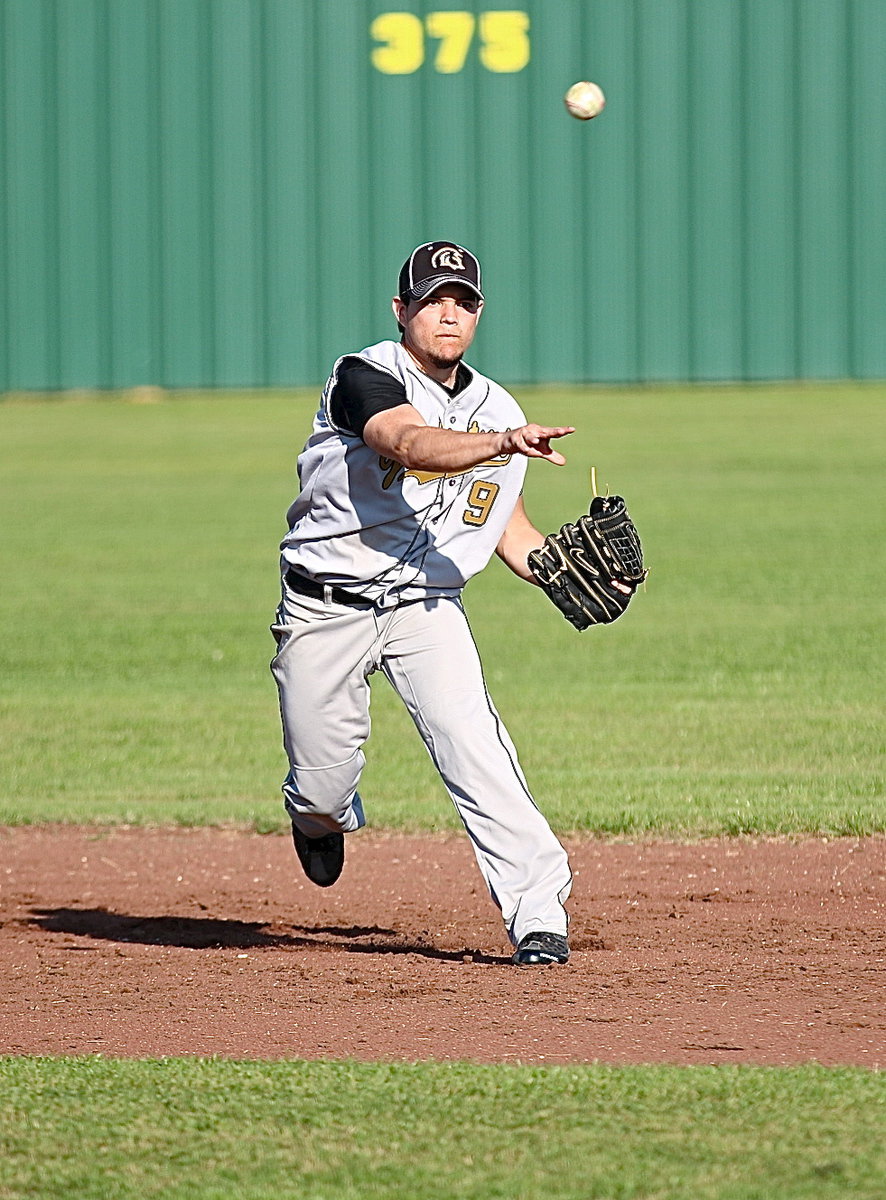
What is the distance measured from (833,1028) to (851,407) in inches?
685

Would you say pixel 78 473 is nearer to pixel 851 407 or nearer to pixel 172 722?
pixel 851 407

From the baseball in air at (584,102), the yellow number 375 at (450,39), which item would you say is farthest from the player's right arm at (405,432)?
the yellow number 375 at (450,39)

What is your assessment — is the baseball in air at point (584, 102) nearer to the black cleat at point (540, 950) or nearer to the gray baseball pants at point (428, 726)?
the gray baseball pants at point (428, 726)

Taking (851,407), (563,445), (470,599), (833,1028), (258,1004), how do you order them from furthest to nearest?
(851,407)
(563,445)
(470,599)
(258,1004)
(833,1028)

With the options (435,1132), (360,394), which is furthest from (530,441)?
(435,1132)

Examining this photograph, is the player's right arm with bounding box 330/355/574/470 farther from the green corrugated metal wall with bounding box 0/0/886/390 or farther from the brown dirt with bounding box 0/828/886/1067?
the green corrugated metal wall with bounding box 0/0/886/390

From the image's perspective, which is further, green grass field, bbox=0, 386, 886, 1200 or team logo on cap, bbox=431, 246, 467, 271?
team logo on cap, bbox=431, 246, 467, 271

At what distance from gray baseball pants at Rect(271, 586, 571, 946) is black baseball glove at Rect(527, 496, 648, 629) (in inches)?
10.1

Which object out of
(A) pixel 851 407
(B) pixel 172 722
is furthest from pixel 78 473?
(B) pixel 172 722

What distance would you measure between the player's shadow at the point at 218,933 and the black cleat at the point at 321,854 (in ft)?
0.63

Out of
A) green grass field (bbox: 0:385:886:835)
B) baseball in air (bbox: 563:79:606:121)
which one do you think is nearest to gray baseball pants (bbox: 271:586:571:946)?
green grass field (bbox: 0:385:886:835)

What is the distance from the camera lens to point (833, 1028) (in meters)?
3.96

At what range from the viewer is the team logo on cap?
4.55 m

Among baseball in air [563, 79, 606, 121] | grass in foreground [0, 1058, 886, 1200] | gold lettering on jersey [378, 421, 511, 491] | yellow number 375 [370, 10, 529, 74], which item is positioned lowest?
grass in foreground [0, 1058, 886, 1200]
